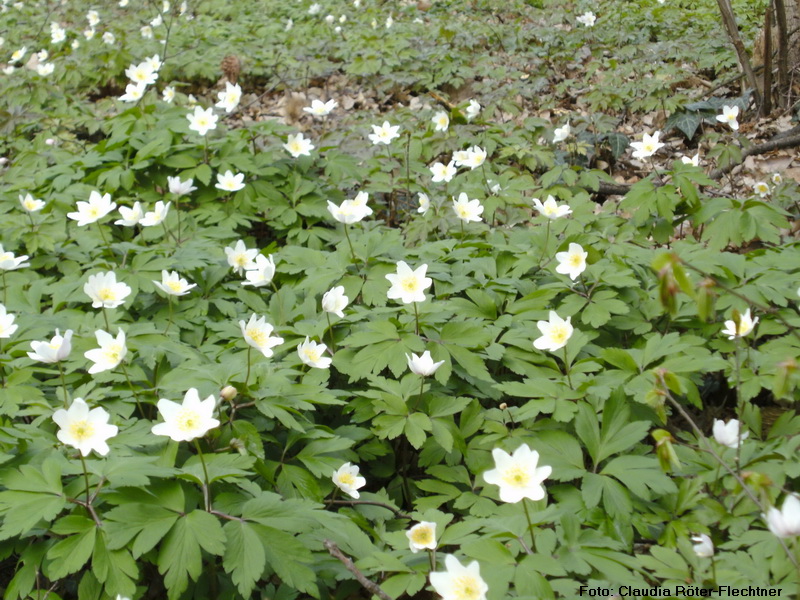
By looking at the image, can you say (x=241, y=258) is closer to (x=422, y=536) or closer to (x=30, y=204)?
(x=30, y=204)

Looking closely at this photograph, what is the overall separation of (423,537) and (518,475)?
304mm

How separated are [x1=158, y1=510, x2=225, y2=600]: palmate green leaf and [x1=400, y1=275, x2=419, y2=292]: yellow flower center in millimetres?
1205

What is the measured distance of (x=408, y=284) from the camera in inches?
102

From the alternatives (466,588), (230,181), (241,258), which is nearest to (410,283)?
(241,258)

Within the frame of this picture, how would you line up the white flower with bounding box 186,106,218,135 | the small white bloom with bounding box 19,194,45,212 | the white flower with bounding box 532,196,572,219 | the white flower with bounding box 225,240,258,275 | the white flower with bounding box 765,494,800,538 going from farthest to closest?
the white flower with bounding box 186,106,218,135 < the small white bloom with bounding box 19,194,45,212 < the white flower with bounding box 532,196,572,219 < the white flower with bounding box 225,240,258,275 < the white flower with bounding box 765,494,800,538

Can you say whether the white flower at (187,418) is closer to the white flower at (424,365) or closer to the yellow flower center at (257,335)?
the yellow flower center at (257,335)

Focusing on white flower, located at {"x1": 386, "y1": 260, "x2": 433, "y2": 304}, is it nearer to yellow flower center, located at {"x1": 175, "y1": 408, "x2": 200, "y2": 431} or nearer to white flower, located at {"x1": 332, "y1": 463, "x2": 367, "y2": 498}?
white flower, located at {"x1": 332, "y1": 463, "x2": 367, "y2": 498}

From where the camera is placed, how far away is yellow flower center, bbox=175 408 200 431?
1.83m

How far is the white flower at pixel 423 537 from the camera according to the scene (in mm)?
1724

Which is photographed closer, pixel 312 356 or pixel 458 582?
pixel 458 582

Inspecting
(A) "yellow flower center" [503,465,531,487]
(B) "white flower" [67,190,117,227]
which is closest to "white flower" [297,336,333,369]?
(A) "yellow flower center" [503,465,531,487]

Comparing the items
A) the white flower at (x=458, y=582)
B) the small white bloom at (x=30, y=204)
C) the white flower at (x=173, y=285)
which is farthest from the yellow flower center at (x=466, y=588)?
the small white bloom at (x=30, y=204)

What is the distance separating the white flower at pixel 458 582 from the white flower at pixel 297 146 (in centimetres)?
346

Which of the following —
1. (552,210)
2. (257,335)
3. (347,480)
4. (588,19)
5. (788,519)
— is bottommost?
(588,19)
